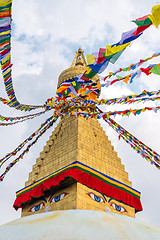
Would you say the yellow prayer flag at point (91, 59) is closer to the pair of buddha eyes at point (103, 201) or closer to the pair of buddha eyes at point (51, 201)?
the pair of buddha eyes at point (103, 201)

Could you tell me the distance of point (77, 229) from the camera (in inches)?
228

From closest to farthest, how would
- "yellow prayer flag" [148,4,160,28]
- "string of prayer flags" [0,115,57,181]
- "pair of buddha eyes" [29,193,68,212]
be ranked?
"yellow prayer flag" [148,4,160,28], "pair of buddha eyes" [29,193,68,212], "string of prayer flags" [0,115,57,181]

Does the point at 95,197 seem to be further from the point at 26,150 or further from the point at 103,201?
the point at 26,150

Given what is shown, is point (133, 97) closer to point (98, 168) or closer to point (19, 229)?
point (98, 168)

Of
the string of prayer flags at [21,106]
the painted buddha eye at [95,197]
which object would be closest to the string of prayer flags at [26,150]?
the string of prayer flags at [21,106]

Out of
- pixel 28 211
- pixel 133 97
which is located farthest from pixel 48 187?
pixel 133 97

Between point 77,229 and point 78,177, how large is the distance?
125 inches

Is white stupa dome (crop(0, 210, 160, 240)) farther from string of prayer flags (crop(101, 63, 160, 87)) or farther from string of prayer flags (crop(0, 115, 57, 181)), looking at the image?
string of prayer flags (crop(0, 115, 57, 181))

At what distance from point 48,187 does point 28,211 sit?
1226mm

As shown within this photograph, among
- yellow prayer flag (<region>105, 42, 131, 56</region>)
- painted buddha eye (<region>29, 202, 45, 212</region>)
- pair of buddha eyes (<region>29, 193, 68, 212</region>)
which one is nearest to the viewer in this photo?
yellow prayer flag (<region>105, 42, 131, 56</region>)

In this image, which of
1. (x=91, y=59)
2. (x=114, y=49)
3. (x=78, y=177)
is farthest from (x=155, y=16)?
(x=78, y=177)

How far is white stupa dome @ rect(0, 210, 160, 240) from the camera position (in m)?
5.60

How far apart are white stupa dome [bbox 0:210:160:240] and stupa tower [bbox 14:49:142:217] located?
2089 millimetres

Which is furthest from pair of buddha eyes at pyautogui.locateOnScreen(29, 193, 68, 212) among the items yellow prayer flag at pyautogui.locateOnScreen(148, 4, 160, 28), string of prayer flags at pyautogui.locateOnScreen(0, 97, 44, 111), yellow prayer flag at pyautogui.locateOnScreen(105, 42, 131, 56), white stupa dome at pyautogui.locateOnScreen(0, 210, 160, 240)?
yellow prayer flag at pyautogui.locateOnScreen(148, 4, 160, 28)
